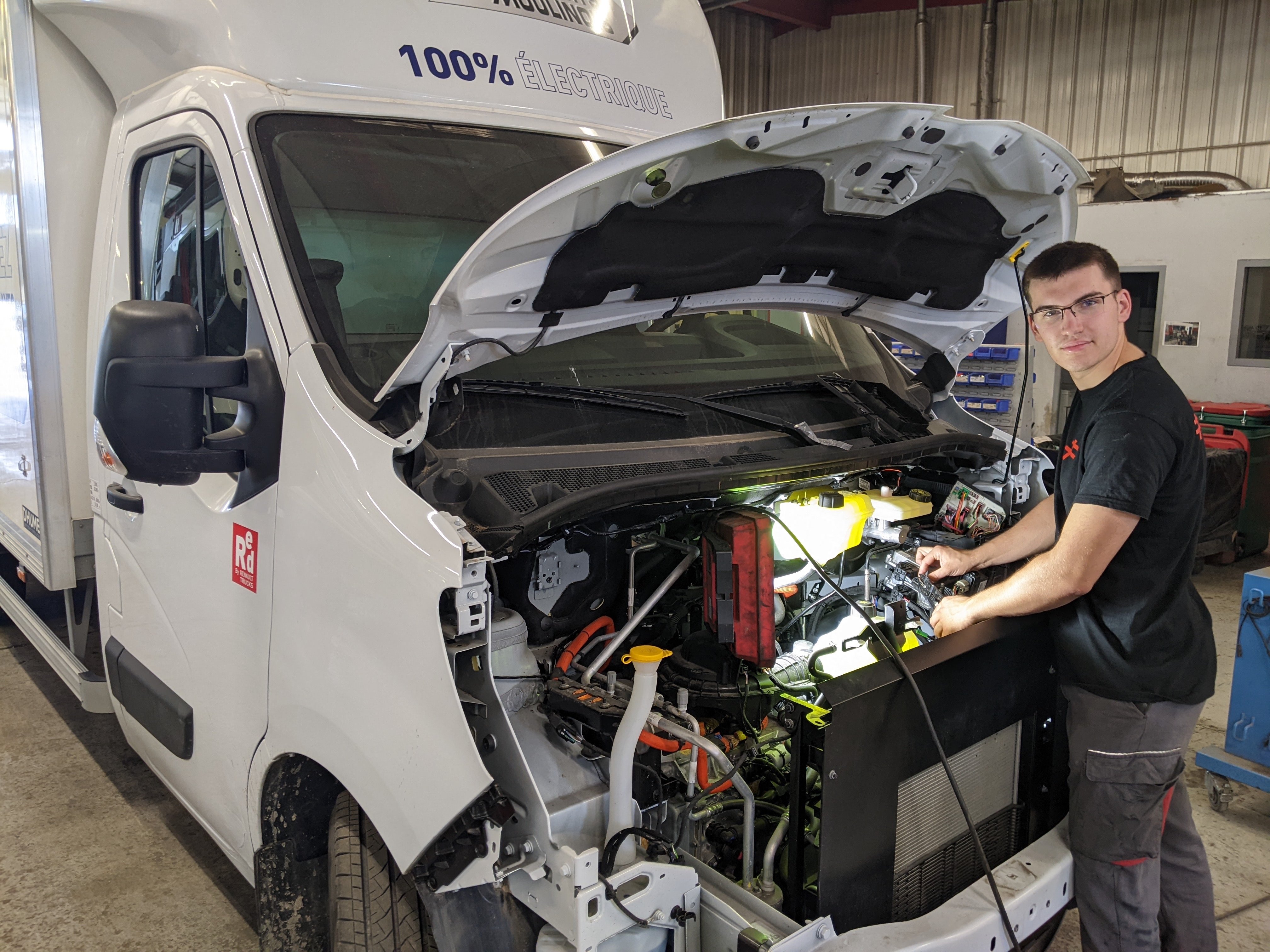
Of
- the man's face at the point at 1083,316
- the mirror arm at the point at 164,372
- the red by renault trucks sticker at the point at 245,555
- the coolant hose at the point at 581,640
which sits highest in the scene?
the man's face at the point at 1083,316

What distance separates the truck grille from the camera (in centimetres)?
204

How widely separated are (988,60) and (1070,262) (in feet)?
39.5

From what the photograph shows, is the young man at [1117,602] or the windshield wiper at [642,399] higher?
the windshield wiper at [642,399]

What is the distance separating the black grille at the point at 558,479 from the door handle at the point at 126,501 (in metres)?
1.29

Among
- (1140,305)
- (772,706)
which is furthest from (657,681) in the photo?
(1140,305)

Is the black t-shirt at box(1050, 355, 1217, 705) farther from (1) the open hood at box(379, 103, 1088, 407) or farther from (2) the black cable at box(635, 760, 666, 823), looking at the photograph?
(2) the black cable at box(635, 760, 666, 823)

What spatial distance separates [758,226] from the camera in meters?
2.07

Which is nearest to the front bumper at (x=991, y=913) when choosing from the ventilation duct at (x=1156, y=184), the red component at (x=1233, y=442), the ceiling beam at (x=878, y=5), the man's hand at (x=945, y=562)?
the man's hand at (x=945, y=562)

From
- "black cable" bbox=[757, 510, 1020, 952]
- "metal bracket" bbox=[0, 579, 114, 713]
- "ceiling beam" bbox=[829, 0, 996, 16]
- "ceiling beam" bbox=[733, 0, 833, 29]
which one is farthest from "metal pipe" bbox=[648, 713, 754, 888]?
"ceiling beam" bbox=[829, 0, 996, 16]

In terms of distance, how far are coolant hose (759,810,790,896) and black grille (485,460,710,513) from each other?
2.44 ft

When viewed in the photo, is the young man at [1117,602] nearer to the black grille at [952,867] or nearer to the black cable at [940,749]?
the black grille at [952,867]

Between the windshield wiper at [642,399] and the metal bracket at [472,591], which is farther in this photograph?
the windshield wiper at [642,399]

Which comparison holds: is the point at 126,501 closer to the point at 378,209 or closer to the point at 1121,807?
the point at 378,209

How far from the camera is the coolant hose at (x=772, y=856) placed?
191 centimetres
